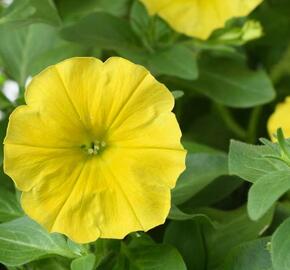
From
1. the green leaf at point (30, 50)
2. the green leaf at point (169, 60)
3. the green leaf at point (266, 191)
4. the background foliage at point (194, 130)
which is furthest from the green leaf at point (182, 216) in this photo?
the green leaf at point (30, 50)

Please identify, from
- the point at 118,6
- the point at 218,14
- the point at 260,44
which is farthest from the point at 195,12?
the point at 260,44

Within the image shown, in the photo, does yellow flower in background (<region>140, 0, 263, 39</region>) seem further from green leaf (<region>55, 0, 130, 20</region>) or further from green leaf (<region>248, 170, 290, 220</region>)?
green leaf (<region>248, 170, 290, 220</region>)

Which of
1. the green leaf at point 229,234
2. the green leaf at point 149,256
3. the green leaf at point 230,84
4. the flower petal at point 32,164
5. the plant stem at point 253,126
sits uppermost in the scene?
the flower petal at point 32,164

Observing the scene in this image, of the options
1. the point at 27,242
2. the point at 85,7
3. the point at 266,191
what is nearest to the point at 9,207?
the point at 27,242

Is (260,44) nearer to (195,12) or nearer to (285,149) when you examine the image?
(195,12)

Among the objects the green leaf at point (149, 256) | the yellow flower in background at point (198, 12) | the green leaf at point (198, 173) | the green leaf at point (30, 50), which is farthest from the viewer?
the green leaf at point (30, 50)

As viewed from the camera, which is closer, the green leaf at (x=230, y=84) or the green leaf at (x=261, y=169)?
the green leaf at (x=261, y=169)

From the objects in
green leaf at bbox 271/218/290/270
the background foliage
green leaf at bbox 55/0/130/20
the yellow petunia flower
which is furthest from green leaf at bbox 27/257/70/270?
green leaf at bbox 55/0/130/20

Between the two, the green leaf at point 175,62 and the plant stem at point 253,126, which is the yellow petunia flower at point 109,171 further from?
the plant stem at point 253,126
